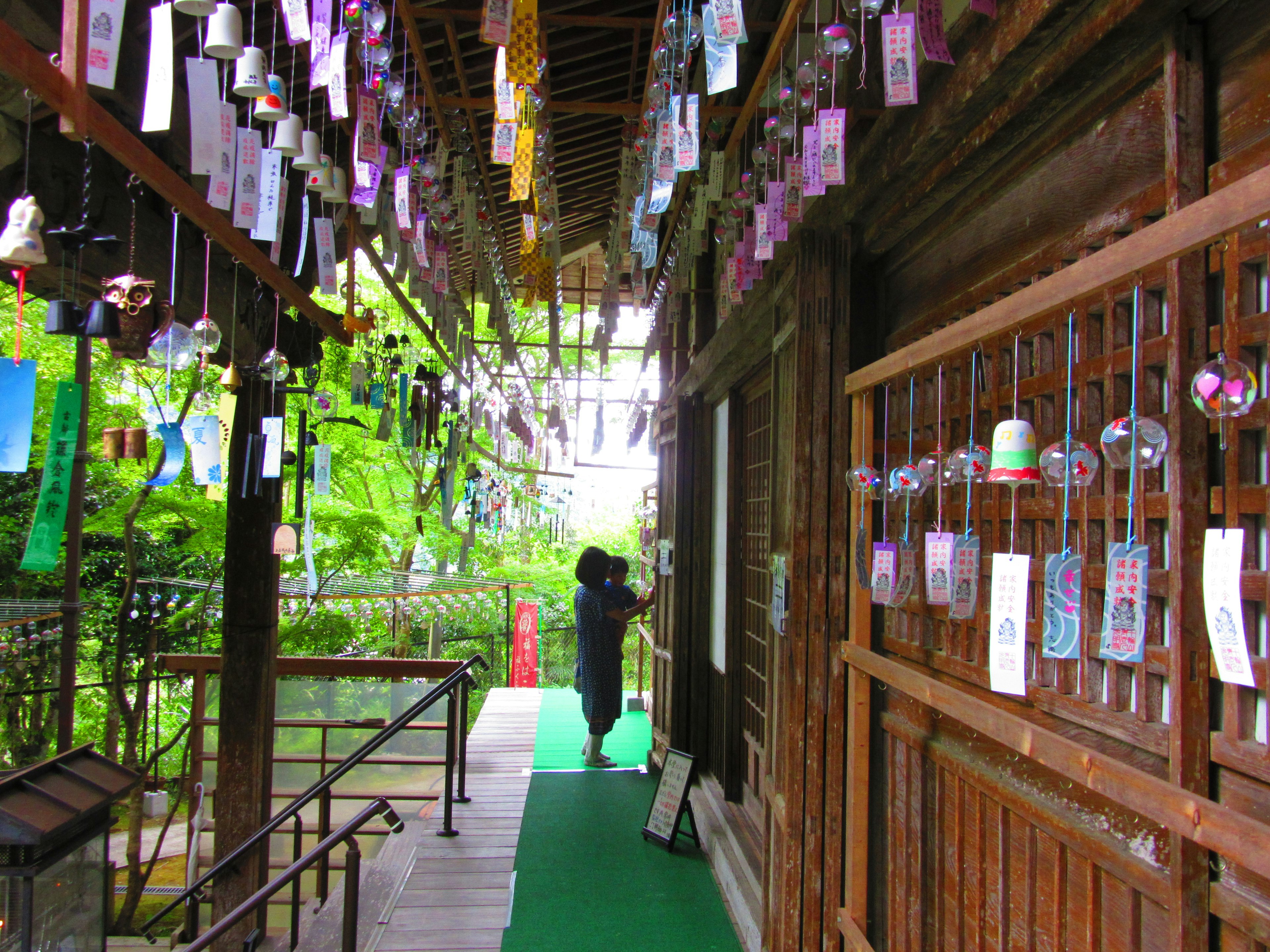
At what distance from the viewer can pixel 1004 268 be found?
1951mm

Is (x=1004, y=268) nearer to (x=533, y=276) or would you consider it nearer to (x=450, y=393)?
(x=533, y=276)

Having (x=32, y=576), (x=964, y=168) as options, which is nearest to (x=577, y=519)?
(x=32, y=576)

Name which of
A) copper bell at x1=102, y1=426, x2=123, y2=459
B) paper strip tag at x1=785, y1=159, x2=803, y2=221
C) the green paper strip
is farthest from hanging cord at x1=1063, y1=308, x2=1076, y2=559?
copper bell at x1=102, y1=426, x2=123, y2=459

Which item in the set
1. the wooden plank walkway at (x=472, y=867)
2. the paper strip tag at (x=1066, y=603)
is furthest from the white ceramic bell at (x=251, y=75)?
the wooden plank walkway at (x=472, y=867)

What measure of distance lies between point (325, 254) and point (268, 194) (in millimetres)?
626

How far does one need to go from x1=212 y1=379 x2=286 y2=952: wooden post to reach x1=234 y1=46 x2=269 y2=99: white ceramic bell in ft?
8.37

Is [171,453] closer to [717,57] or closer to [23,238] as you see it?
[23,238]

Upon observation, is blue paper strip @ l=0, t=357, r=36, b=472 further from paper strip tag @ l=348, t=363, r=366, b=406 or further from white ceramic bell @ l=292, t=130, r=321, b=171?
paper strip tag @ l=348, t=363, r=366, b=406

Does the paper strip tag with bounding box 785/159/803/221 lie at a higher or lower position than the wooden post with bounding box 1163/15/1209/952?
higher

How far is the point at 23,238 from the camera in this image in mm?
1662

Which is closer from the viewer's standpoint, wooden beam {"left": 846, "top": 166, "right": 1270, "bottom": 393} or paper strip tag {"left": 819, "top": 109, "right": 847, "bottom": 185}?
wooden beam {"left": 846, "top": 166, "right": 1270, "bottom": 393}

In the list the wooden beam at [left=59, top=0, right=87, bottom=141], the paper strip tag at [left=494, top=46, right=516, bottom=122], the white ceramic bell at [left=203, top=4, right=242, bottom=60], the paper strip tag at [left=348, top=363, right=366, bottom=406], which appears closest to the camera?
the wooden beam at [left=59, top=0, right=87, bottom=141]

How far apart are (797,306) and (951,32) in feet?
3.62

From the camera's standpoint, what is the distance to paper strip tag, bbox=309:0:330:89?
7.06ft
